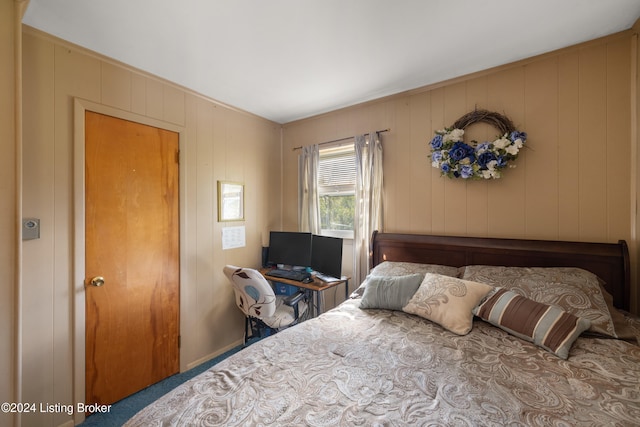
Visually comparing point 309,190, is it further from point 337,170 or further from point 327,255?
point 327,255

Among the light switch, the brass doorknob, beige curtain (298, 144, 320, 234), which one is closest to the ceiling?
beige curtain (298, 144, 320, 234)

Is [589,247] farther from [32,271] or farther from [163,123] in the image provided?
[32,271]

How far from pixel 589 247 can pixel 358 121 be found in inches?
86.2

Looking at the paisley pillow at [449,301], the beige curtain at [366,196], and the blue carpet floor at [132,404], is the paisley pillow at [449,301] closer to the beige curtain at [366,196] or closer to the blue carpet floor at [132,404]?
the beige curtain at [366,196]

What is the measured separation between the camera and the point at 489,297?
169 centimetres

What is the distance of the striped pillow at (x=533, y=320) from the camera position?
53.9 inches

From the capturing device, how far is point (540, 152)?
80.6 inches

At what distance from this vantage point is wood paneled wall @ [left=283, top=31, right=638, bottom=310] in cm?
183

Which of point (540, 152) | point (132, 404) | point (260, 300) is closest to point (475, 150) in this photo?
point (540, 152)

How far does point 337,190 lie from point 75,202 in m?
2.30

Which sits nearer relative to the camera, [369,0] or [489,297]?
[369,0]

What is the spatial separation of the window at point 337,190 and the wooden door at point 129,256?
1.59 m

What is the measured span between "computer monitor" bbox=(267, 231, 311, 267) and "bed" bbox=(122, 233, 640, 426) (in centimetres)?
93

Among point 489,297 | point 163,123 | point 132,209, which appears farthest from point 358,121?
point 132,209
